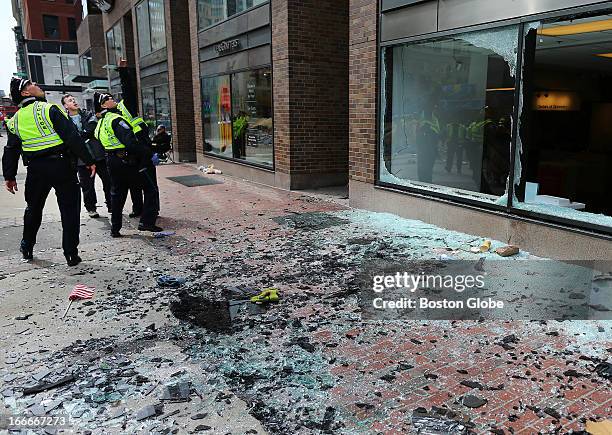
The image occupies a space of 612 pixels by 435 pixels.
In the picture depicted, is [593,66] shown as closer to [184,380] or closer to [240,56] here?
[240,56]

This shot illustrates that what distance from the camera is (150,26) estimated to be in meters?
19.9

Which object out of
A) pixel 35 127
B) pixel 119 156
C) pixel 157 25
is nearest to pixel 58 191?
pixel 35 127

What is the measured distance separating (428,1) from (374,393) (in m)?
5.71

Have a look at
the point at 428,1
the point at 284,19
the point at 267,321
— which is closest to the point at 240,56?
the point at 284,19

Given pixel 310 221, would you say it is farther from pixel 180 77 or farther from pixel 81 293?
pixel 180 77

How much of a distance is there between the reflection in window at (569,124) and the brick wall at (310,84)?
13.9 ft

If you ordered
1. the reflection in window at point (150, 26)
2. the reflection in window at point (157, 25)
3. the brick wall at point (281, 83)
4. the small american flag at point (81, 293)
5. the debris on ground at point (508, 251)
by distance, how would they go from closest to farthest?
the small american flag at point (81, 293), the debris on ground at point (508, 251), the brick wall at point (281, 83), the reflection in window at point (157, 25), the reflection in window at point (150, 26)

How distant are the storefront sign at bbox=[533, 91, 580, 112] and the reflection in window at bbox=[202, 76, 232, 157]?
8.04 meters

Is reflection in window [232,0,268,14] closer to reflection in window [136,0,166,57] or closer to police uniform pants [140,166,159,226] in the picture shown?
police uniform pants [140,166,159,226]

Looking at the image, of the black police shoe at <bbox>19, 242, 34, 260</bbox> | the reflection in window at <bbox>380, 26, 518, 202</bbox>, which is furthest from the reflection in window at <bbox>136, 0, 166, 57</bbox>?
the black police shoe at <bbox>19, 242, 34, 260</bbox>

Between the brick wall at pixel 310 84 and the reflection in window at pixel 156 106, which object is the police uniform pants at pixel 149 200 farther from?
the reflection in window at pixel 156 106

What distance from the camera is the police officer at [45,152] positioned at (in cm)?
566

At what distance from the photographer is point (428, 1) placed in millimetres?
6762

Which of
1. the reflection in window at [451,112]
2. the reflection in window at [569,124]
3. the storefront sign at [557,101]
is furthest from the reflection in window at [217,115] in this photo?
the reflection in window at [569,124]
